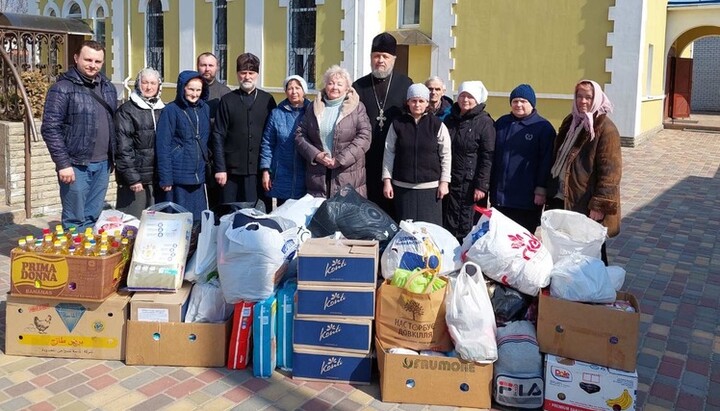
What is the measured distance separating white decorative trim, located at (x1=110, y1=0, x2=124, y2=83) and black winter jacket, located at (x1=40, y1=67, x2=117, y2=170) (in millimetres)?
18379

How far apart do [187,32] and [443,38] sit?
8617 mm

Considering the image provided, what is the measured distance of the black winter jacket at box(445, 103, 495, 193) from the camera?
5180mm

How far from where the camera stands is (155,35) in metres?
21.8

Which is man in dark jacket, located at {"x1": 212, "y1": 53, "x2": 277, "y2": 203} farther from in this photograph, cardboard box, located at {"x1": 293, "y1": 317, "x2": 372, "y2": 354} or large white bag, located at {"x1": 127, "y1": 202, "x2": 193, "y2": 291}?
cardboard box, located at {"x1": 293, "y1": 317, "x2": 372, "y2": 354}

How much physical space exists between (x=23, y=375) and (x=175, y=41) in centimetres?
1839

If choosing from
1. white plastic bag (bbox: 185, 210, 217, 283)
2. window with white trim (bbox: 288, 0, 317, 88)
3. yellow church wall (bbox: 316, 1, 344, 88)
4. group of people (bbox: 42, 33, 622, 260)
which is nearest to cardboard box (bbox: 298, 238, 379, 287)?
white plastic bag (bbox: 185, 210, 217, 283)

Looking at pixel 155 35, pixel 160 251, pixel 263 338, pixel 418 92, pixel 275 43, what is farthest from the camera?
pixel 155 35

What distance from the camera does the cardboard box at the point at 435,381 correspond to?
3.70 metres

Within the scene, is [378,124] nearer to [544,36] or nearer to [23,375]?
[23,375]

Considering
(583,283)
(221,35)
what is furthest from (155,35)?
(583,283)

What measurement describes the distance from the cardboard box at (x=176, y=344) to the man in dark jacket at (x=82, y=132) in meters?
1.62

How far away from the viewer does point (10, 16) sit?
→ 39.2 feet

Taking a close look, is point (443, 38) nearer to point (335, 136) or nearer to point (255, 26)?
point (255, 26)

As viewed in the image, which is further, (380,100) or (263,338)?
(380,100)
